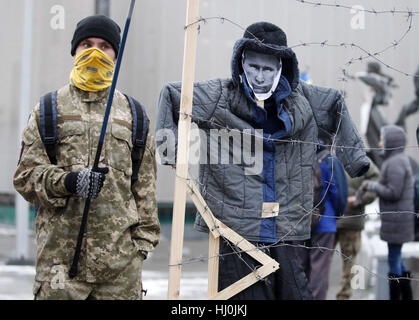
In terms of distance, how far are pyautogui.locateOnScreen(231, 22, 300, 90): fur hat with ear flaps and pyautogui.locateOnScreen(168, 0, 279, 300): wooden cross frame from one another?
0.46 metres

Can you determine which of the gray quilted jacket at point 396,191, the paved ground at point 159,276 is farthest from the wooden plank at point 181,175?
the gray quilted jacket at point 396,191

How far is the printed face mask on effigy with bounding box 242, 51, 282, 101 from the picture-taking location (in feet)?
15.1

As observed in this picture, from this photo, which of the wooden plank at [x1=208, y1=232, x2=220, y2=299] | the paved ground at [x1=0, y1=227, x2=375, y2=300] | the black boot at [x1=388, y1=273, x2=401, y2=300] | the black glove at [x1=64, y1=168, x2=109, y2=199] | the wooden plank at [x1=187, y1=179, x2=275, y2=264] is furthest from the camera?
the paved ground at [x1=0, y1=227, x2=375, y2=300]

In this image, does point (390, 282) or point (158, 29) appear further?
point (158, 29)

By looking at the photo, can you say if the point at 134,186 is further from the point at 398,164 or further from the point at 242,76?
the point at 398,164

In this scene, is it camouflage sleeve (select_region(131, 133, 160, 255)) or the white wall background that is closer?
camouflage sleeve (select_region(131, 133, 160, 255))

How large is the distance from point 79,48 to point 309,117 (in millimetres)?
1316

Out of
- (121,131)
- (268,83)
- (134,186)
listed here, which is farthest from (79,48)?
(268,83)

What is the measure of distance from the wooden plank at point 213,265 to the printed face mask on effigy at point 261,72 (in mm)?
802

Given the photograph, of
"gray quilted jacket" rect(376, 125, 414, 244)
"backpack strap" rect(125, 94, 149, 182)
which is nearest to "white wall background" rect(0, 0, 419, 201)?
"gray quilted jacket" rect(376, 125, 414, 244)

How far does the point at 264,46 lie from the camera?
4.61m

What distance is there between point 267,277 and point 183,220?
0.66m

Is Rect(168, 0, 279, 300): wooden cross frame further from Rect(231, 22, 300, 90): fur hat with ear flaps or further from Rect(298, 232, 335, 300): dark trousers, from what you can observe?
Rect(298, 232, 335, 300): dark trousers

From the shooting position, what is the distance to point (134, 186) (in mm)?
4133
